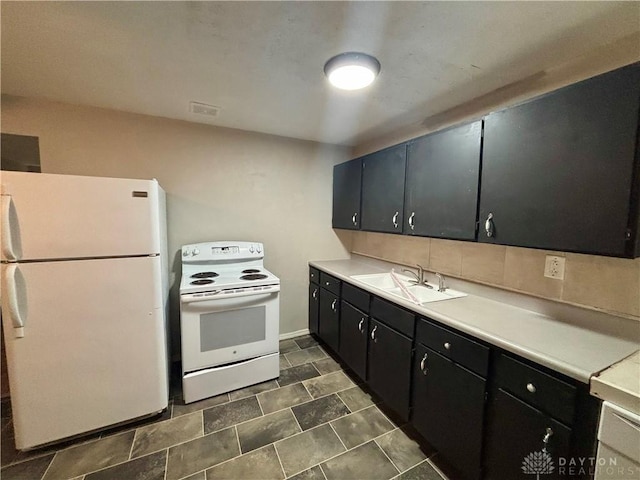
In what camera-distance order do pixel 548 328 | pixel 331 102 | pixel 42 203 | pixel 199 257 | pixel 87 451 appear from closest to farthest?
pixel 548 328 → pixel 42 203 → pixel 87 451 → pixel 331 102 → pixel 199 257

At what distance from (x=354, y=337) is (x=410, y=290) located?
620mm

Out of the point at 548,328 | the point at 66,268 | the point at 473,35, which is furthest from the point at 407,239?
the point at 66,268

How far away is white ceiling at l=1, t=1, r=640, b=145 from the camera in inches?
42.9

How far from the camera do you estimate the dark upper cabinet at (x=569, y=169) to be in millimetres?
1013

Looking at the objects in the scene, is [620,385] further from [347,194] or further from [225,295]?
[347,194]

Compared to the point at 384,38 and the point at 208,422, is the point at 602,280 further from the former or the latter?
the point at 208,422

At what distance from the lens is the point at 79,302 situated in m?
1.57

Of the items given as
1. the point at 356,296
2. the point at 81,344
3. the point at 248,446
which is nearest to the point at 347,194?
the point at 356,296

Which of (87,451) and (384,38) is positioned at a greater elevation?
(384,38)

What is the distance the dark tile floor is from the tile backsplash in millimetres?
1189

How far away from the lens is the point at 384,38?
4.06 feet

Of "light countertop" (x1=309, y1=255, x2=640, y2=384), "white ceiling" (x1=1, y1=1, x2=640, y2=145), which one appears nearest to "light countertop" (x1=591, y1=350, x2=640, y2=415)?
"light countertop" (x1=309, y1=255, x2=640, y2=384)

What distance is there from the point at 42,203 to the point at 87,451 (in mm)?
1503

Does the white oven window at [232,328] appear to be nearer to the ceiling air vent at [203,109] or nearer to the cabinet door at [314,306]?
the cabinet door at [314,306]
